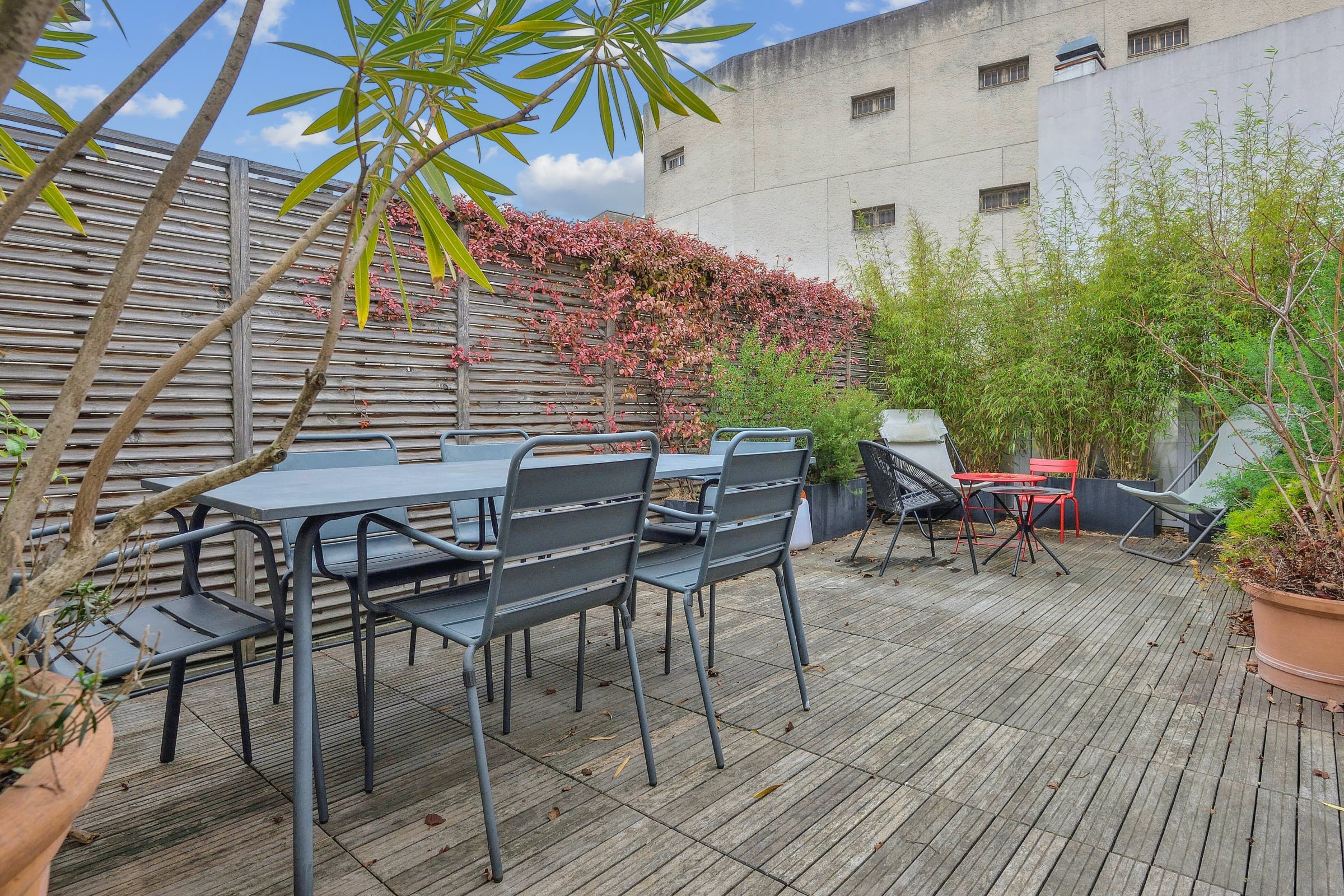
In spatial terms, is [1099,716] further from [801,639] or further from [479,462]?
[479,462]

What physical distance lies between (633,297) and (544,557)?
3.14 metres

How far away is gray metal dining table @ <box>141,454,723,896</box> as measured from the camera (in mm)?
1396

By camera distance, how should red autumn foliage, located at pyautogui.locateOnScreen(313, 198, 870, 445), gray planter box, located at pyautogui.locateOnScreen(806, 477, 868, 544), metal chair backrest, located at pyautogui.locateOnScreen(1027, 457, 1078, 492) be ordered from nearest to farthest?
red autumn foliage, located at pyautogui.locateOnScreen(313, 198, 870, 445), metal chair backrest, located at pyautogui.locateOnScreen(1027, 457, 1078, 492), gray planter box, located at pyautogui.locateOnScreen(806, 477, 868, 544)

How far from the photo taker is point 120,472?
2.68m

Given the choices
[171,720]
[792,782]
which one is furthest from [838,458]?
→ [171,720]

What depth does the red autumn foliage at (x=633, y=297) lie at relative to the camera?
394 cm

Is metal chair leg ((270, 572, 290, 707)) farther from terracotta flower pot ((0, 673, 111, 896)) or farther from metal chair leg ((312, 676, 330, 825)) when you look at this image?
terracotta flower pot ((0, 673, 111, 896))

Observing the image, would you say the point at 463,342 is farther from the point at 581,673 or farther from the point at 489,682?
the point at 581,673

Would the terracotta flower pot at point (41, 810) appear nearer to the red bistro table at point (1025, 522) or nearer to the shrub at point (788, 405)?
the red bistro table at point (1025, 522)

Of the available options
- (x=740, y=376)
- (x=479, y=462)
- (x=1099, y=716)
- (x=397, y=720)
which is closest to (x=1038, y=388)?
(x=740, y=376)

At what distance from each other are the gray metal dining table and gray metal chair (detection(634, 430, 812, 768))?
1.72 ft

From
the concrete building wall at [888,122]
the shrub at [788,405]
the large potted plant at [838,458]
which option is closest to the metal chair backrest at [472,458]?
the shrub at [788,405]

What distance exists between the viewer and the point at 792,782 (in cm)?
186

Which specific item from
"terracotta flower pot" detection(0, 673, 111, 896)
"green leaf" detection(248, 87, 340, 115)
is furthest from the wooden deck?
"green leaf" detection(248, 87, 340, 115)
